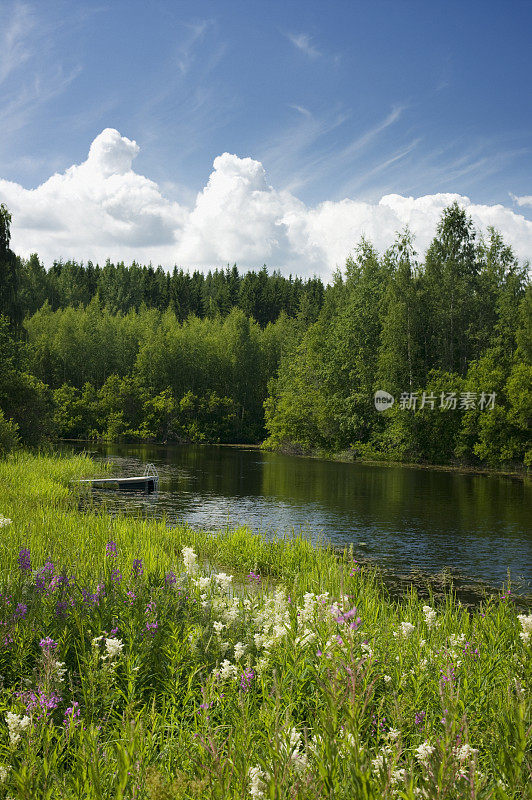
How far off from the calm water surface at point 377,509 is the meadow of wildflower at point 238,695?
27.7 feet

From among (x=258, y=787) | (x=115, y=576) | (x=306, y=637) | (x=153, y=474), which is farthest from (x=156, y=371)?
(x=258, y=787)

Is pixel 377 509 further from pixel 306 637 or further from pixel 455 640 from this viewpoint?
pixel 306 637

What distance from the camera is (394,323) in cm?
5350

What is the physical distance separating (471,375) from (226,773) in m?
50.3

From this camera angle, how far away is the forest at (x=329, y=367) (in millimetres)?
46438

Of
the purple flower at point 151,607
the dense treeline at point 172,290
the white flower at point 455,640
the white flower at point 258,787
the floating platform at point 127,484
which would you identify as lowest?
the floating platform at point 127,484

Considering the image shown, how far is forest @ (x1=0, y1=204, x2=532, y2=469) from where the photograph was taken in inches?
1828

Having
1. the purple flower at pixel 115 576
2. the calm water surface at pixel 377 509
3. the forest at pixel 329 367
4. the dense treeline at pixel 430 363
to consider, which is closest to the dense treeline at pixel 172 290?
the forest at pixel 329 367

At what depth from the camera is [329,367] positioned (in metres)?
61.3

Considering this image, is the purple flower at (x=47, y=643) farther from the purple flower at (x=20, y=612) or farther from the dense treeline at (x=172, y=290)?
the dense treeline at (x=172, y=290)

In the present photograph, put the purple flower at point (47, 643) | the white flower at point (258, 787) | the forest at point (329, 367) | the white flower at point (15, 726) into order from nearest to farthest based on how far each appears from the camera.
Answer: the white flower at point (258, 787)
the white flower at point (15, 726)
the purple flower at point (47, 643)
the forest at point (329, 367)

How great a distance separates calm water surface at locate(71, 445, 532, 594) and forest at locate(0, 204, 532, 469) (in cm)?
828

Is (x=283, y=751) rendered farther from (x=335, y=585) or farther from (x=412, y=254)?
→ (x=412, y=254)

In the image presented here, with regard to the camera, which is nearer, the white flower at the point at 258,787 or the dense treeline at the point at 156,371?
the white flower at the point at 258,787
